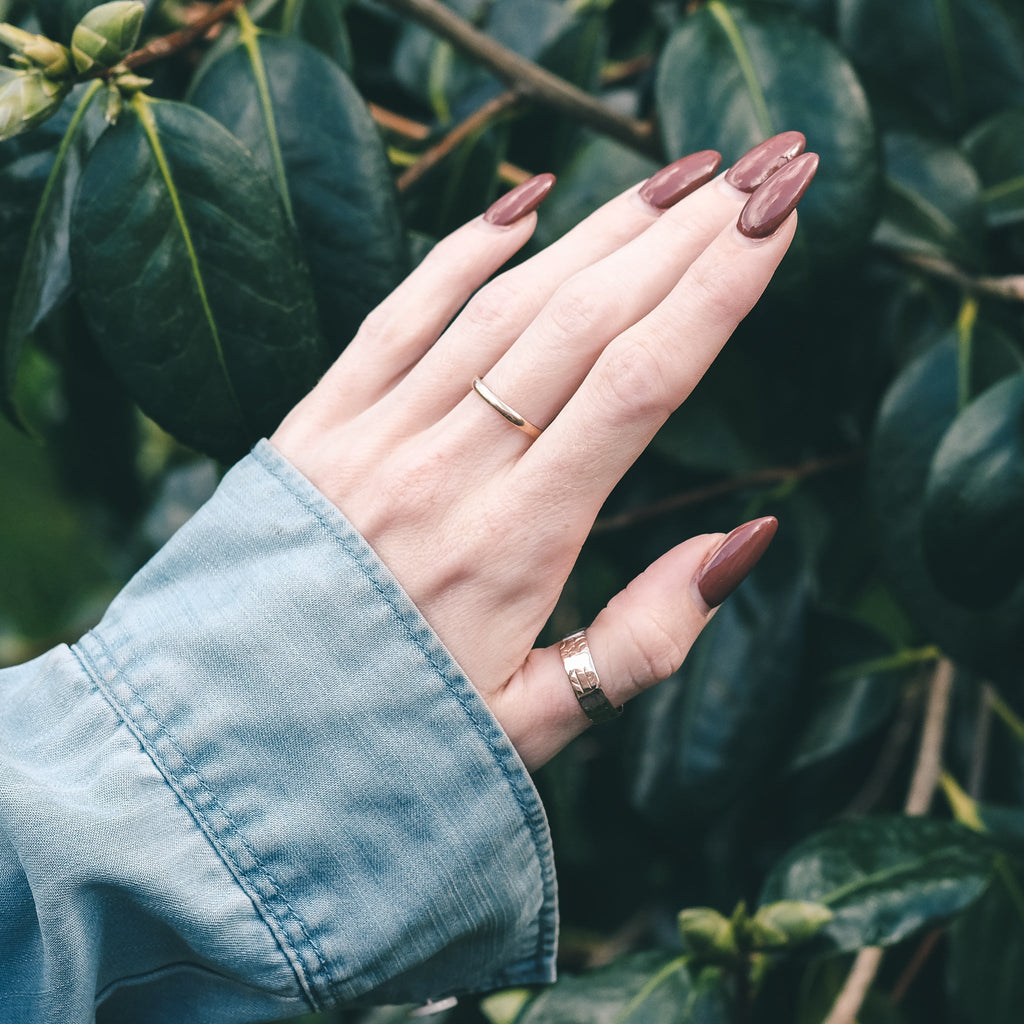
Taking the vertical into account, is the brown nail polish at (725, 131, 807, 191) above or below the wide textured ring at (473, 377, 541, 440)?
above

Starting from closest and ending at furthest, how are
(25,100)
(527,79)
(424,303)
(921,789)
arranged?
(25,100) < (424,303) < (527,79) < (921,789)

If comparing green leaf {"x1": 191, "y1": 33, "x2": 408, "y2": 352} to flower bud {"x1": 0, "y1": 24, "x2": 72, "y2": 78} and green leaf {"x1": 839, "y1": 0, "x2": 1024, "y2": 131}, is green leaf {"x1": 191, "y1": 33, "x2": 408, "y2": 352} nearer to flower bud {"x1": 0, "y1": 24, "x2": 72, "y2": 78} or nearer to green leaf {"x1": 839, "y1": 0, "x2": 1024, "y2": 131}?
flower bud {"x1": 0, "y1": 24, "x2": 72, "y2": 78}

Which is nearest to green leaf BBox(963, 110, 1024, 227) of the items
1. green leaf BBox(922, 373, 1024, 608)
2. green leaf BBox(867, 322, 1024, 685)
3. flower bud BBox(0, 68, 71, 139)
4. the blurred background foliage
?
the blurred background foliage

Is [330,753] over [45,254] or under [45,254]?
under

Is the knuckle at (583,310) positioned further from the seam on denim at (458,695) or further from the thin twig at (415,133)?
the thin twig at (415,133)

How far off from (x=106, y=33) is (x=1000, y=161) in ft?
2.66

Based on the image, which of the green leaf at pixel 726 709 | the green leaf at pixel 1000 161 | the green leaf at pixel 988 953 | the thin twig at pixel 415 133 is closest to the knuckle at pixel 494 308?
the thin twig at pixel 415 133

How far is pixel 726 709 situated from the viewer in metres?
0.86

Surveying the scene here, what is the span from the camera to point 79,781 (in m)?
0.53

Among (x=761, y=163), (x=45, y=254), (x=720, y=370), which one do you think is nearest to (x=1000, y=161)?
(x=720, y=370)

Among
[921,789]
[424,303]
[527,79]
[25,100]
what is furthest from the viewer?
[921,789]

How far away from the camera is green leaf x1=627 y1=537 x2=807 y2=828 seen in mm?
854

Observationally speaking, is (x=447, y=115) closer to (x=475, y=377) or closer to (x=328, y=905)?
(x=475, y=377)

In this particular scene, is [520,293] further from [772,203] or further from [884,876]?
[884,876]
